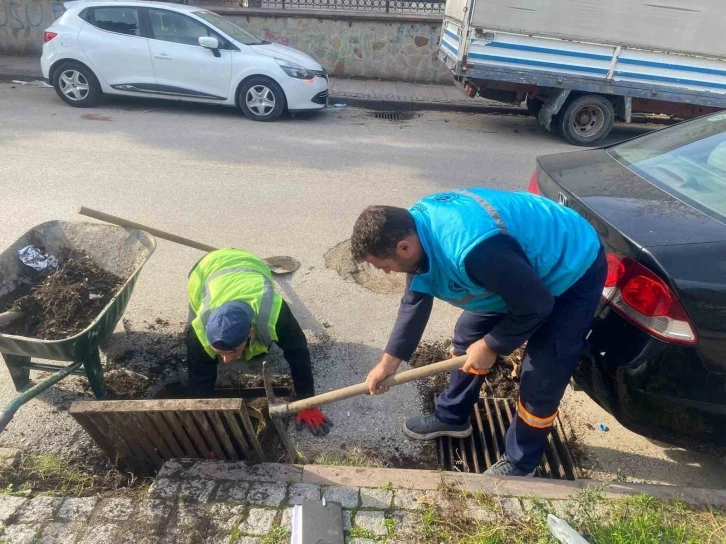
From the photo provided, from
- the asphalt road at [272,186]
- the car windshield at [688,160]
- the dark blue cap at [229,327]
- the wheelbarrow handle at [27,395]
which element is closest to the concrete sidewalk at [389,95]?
the asphalt road at [272,186]

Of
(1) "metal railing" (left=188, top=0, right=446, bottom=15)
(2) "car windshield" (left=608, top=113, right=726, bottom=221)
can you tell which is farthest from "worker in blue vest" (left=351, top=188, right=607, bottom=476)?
(1) "metal railing" (left=188, top=0, right=446, bottom=15)

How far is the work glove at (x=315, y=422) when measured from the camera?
2.96 metres

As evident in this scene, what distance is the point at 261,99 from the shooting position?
8203 mm

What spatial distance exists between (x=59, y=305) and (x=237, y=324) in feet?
4.33

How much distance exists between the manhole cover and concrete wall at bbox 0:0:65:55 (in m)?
7.39

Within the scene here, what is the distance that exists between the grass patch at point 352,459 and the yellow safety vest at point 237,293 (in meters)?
0.67

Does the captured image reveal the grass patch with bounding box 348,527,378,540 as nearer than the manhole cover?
Yes

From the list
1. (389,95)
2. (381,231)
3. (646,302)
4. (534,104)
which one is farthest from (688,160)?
(389,95)

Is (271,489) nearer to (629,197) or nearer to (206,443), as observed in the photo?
(206,443)

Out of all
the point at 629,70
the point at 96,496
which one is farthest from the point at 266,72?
the point at 96,496

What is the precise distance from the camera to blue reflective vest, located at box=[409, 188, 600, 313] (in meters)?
1.97

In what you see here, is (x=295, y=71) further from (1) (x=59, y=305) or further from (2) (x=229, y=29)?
(1) (x=59, y=305)

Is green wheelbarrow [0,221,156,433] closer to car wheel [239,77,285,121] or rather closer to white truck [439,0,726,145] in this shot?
car wheel [239,77,285,121]

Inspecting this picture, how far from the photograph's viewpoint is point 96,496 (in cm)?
241
